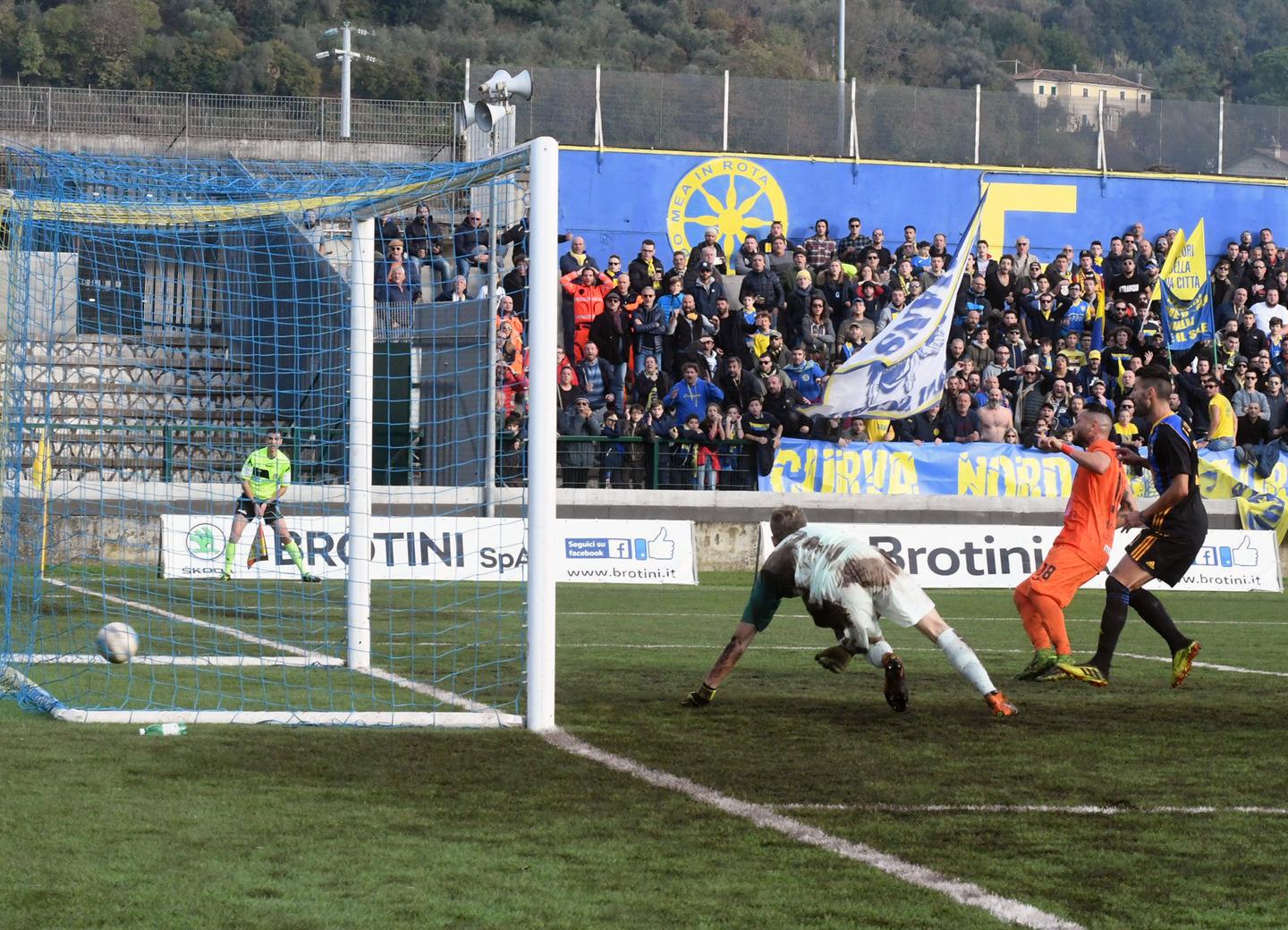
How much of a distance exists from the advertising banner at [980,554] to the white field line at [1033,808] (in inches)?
563

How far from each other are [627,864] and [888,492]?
18.4 m

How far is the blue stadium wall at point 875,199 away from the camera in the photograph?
30719 millimetres

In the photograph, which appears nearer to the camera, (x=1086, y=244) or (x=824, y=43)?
(x=1086, y=244)

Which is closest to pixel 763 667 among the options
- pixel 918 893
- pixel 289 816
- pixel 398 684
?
pixel 398 684

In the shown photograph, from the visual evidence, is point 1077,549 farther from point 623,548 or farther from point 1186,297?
point 1186,297

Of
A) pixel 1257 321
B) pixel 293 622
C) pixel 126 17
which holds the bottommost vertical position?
pixel 293 622

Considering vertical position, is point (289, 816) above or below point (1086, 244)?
below

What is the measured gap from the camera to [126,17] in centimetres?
7356

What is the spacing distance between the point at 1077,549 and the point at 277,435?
9.56 m

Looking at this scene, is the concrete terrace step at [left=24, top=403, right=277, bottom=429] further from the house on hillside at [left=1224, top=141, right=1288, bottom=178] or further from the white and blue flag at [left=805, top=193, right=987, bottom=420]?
the house on hillside at [left=1224, top=141, right=1288, bottom=178]

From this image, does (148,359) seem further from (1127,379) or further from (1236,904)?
(1236,904)

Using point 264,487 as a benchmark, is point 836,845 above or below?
below

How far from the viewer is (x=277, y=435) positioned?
17.7 m

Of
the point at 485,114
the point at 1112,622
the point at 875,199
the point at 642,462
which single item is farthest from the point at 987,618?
the point at 875,199
